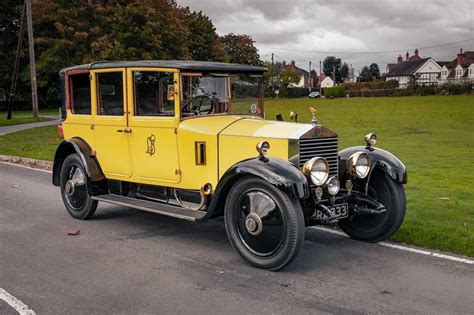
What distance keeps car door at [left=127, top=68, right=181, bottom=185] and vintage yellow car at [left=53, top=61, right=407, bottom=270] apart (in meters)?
0.01

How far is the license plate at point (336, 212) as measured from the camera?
17.8 ft

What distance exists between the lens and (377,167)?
241 inches

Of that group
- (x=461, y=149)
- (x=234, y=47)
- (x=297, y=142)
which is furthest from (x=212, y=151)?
(x=234, y=47)

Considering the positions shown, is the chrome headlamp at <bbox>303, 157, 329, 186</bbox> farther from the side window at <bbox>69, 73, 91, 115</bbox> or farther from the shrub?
the shrub

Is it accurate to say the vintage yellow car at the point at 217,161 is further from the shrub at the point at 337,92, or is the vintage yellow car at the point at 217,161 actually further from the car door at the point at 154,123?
the shrub at the point at 337,92

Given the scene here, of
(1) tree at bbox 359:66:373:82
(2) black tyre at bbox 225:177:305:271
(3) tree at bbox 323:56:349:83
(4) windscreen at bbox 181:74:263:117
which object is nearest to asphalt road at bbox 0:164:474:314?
(2) black tyre at bbox 225:177:305:271

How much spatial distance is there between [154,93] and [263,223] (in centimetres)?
223

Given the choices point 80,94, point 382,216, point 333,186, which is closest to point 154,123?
point 80,94

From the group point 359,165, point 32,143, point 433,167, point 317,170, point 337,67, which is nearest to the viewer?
point 317,170

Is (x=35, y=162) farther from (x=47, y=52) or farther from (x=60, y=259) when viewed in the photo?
(x=47, y=52)

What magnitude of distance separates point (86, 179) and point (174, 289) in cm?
298

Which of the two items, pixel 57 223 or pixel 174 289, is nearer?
pixel 174 289

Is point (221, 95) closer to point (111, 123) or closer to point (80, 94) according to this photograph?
point (111, 123)

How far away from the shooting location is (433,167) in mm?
11570
